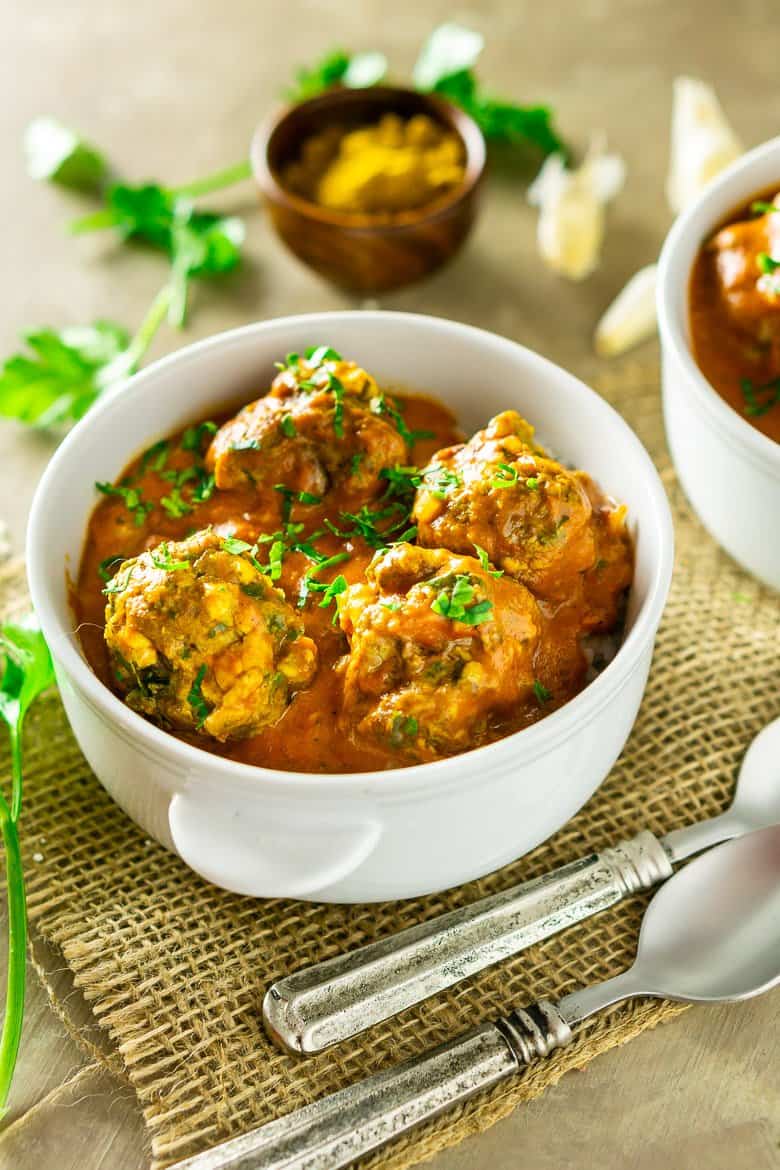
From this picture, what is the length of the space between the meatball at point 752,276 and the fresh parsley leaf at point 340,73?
1919mm

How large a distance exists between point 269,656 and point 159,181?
10.1 feet

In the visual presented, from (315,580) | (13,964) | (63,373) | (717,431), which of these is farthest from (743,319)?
(13,964)

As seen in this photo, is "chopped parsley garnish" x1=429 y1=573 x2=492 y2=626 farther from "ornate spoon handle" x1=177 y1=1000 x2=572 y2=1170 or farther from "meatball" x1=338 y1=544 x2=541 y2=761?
"ornate spoon handle" x1=177 y1=1000 x2=572 y2=1170

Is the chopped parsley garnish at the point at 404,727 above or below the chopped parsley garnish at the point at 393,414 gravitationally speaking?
below

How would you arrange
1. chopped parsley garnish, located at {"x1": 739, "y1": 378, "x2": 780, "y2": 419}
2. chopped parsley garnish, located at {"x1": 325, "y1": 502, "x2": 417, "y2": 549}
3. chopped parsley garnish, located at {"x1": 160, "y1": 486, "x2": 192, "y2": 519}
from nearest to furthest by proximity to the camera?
chopped parsley garnish, located at {"x1": 325, "y1": 502, "x2": 417, "y2": 549} → chopped parsley garnish, located at {"x1": 160, "y1": 486, "x2": 192, "y2": 519} → chopped parsley garnish, located at {"x1": 739, "y1": 378, "x2": 780, "y2": 419}

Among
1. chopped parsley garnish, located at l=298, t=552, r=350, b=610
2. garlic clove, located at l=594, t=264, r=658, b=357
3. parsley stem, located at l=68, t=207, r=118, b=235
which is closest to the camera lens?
chopped parsley garnish, located at l=298, t=552, r=350, b=610

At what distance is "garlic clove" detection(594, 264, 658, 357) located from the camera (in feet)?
14.4

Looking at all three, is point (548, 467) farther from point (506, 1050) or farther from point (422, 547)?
point (506, 1050)

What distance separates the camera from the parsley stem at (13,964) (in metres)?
2.78

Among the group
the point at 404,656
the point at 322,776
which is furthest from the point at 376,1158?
the point at 404,656

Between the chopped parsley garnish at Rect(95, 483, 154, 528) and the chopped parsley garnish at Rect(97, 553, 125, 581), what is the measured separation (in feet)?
0.38

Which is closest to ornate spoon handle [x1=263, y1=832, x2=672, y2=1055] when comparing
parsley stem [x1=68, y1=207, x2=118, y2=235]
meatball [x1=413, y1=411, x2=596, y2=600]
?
meatball [x1=413, y1=411, x2=596, y2=600]

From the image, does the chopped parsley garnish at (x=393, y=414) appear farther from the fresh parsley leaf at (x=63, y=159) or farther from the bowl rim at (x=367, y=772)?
the fresh parsley leaf at (x=63, y=159)

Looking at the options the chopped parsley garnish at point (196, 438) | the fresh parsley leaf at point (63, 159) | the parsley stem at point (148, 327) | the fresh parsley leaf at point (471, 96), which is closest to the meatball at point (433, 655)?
the chopped parsley garnish at point (196, 438)
